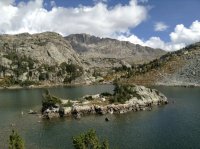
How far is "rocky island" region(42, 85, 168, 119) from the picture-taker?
13325 centimetres

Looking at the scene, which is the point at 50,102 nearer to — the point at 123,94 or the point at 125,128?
the point at 123,94

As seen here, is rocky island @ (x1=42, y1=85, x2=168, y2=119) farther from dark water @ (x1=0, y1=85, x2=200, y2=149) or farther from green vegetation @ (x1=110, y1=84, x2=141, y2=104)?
dark water @ (x1=0, y1=85, x2=200, y2=149)

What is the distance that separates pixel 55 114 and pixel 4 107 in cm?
4222

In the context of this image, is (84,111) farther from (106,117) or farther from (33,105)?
(33,105)

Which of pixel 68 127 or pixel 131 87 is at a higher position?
pixel 131 87

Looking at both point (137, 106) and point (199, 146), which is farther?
point (137, 106)

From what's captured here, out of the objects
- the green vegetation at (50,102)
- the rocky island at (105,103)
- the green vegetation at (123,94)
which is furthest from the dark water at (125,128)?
→ the green vegetation at (123,94)

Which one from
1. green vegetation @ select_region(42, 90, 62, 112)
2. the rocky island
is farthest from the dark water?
green vegetation @ select_region(42, 90, 62, 112)

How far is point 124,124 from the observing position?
115500 millimetres

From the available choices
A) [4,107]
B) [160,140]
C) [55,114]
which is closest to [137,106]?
[55,114]

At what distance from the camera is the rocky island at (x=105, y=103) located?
133 meters

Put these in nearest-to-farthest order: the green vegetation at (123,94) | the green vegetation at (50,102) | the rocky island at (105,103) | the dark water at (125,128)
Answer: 1. the dark water at (125,128)
2. the rocky island at (105,103)
3. the green vegetation at (50,102)
4. the green vegetation at (123,94)

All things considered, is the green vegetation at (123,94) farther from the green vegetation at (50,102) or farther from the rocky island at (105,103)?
the green vegetation at (50,102)

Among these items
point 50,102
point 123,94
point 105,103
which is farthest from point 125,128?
point 123,94
